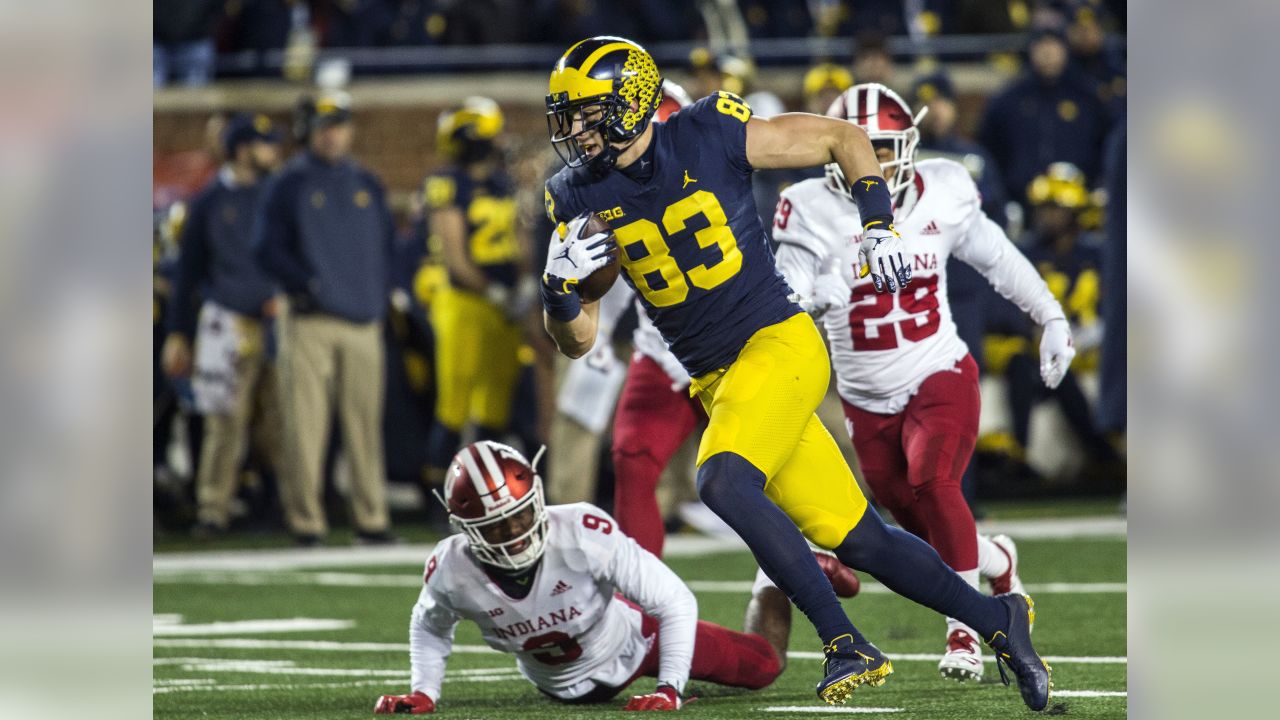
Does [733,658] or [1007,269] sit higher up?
[1007,269]

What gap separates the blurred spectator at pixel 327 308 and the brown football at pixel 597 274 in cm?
565

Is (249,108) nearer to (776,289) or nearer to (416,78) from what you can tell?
(416,78)

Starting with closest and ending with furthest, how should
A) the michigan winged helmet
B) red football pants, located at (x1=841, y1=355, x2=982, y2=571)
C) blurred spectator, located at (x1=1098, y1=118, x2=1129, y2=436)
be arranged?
the michigan winged helmet
red football pants, located at (x1=841, y1=355, x2=982, y2=571)
blurred spectator, located at (x1=1098, y1=118, x2=1129, y2=436)

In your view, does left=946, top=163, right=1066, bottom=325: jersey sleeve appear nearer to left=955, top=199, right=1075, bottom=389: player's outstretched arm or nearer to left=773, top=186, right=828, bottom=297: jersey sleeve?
left=955, top=199, right=1075, bottom=389: player's outstretched arm

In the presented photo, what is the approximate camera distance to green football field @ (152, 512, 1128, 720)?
5.20 meters

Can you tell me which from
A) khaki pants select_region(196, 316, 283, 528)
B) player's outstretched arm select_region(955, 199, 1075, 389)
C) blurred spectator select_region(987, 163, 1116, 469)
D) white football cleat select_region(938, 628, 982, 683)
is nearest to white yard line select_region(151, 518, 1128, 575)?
khaki pants select_region(196, 316, 283, 528)

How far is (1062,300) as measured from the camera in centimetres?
1175

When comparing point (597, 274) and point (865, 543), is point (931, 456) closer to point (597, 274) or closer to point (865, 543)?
point (865, 543)

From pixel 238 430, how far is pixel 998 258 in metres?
6.34

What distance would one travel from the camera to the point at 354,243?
34.0ft

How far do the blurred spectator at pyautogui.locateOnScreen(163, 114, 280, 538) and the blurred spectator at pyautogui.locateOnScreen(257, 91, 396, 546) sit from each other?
0.58 meters

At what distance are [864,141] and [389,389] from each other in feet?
25.0

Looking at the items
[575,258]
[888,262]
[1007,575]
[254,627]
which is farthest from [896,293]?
[254,627]
